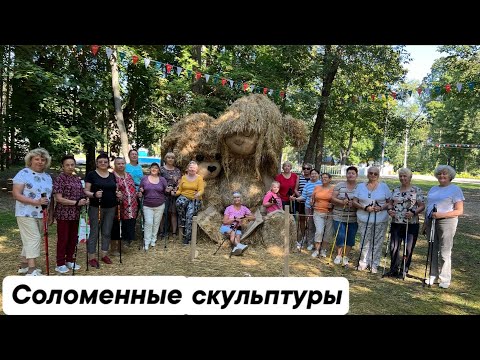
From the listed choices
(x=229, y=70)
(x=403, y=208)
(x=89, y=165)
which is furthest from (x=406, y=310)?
(x=89, y=165)

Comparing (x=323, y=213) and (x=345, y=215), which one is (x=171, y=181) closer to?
(x=323, y=213)

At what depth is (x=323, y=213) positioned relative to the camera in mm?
6180

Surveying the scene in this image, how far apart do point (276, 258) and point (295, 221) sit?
3.20 feet

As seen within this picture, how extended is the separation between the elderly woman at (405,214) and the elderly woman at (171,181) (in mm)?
3791

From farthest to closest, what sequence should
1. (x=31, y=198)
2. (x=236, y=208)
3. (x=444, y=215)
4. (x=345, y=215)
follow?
(x=236, y=208)
(x=345, y=215)
(x=444, y=215)
(x=31, y=198)

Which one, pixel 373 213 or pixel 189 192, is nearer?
pixel 373 213

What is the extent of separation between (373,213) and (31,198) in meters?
4.71

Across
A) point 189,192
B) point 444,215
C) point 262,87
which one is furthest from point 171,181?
point 262,87

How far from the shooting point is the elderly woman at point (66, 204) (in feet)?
15.8

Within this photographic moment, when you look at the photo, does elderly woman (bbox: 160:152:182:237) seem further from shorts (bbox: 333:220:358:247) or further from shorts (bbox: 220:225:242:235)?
shorts (bbox: 333:220:358:247)

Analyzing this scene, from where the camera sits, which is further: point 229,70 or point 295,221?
point 229,70

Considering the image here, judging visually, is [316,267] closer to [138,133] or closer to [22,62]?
[22,62]

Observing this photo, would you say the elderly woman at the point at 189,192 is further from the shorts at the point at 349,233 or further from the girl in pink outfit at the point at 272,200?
the shorts at the point at 349,233

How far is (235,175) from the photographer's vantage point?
7.32 meters
